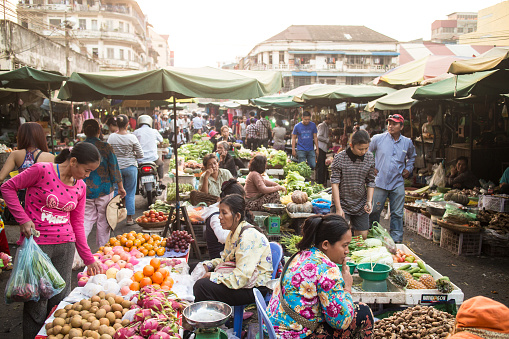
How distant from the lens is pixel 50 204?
10.6 ft

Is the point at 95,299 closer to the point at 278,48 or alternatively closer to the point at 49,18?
the point at 278,48

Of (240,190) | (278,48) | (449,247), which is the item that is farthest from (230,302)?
(278,48)

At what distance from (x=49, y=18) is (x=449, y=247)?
6052 cm

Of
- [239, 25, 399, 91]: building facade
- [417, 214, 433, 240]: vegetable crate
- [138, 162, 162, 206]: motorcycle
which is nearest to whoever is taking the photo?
[417, 214, 433, 240]: vegetable crate

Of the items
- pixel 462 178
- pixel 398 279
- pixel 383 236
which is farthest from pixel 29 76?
pixel 462 178

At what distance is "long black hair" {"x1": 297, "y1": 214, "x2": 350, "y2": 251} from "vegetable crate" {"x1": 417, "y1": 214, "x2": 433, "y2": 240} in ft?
17.6

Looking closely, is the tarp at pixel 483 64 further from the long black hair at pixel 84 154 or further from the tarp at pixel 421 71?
the tarp at pixel 421 71

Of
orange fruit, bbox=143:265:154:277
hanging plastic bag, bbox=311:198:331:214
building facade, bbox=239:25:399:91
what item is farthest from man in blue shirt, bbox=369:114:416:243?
building facade, bbox=239:25:399:91

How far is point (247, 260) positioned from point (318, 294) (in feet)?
3.42

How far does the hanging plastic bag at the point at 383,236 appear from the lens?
5070 mm

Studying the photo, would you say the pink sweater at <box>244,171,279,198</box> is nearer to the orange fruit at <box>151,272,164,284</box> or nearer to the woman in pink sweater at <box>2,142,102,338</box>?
the orange fruit at <box>151,272,164,284</box>

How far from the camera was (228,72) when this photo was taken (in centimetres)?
600

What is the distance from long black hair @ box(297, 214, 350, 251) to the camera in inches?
105

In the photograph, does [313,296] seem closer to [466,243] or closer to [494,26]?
[466,243]
